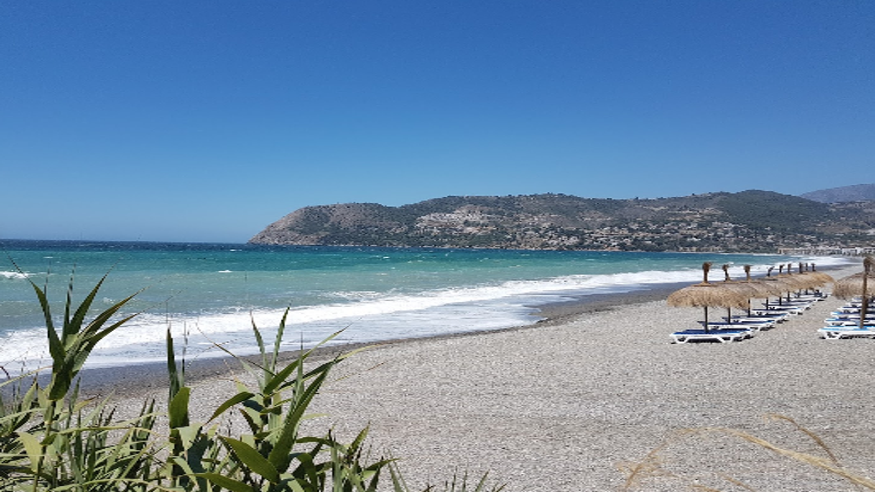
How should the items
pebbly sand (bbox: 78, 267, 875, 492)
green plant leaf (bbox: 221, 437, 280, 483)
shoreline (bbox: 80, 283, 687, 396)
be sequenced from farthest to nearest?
shoreline (bbox: 80, 283, 687, 396), pebbly sand (bbox: 78, 267, 875, 492), green plant leaf (bbox: 221, 437, 280, 483)

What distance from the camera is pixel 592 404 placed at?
7.80 metres

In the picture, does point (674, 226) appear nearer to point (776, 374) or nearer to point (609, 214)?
point (609, 214)

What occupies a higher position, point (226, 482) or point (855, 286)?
point (226, 482)

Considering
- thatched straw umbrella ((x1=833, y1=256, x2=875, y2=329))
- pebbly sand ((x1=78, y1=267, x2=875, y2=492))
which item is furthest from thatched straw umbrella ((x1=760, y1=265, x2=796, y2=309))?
pebbly sand ((x1=78, y1=267, x2=875, y2=492))

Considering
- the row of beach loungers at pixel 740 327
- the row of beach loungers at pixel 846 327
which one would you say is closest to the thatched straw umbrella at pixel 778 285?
the row of beach loungers at pixel 740 327

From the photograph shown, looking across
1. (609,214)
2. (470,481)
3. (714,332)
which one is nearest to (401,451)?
(470,481)

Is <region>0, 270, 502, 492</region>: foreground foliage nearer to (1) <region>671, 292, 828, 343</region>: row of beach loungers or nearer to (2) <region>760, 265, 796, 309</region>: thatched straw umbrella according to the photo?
(1) <region>671, 292, 828, 343</region>: row of beach loungers

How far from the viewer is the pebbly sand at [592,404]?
5.49 m

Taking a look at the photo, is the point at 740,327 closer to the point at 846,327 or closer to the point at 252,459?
the point at 846,327

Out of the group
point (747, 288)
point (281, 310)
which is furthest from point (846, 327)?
point (281, 310)

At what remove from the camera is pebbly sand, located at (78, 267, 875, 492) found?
5492 millimetres

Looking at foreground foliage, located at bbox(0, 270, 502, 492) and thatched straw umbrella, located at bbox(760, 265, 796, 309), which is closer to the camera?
foreground foliage, located at bbox(0, 270, 502, 492)

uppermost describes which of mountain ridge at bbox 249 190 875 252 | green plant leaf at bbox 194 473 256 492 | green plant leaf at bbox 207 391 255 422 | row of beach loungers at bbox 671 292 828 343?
mountain ridge at bbox 249 190 875 252

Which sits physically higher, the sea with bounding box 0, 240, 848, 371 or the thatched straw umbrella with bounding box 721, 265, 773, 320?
the thatched straw umbrella with bounding box 721, 265, 773, 320
